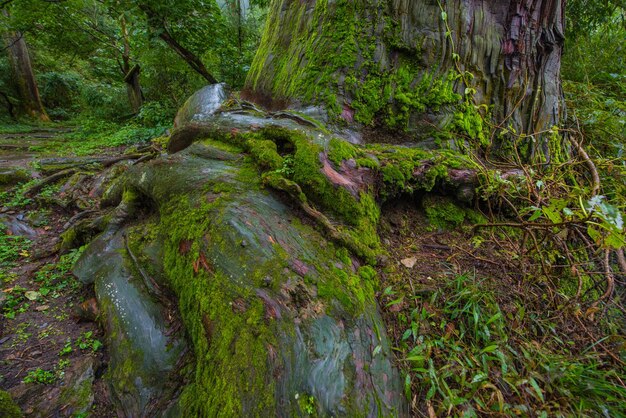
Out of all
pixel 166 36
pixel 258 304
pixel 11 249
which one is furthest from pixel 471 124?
pixel 166 36

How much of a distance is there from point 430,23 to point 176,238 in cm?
315

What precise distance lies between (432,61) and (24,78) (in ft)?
51.7

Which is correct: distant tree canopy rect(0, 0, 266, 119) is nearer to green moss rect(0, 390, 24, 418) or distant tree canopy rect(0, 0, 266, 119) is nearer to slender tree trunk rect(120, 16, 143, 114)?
slender tree trunk rect(120, 16, 143, 114)

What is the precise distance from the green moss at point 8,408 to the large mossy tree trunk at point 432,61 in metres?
3.04

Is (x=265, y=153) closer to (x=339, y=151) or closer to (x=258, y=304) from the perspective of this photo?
(x=339, y=151)

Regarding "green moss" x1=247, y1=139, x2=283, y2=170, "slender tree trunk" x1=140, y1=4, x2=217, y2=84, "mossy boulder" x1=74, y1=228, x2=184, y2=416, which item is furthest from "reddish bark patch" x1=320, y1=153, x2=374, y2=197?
"slender tree trunk" x1=140, y1=4, x2=217, y2=84

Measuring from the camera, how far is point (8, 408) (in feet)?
5.21

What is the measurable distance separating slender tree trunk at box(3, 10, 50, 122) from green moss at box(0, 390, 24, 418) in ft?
48.6

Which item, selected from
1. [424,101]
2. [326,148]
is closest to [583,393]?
[326,148]

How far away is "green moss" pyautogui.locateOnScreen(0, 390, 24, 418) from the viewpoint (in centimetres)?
157

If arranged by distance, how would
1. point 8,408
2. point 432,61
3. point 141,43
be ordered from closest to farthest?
1. point 8,408
2. point 432,61
3. point 141,43

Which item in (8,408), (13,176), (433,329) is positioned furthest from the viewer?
(13,176)

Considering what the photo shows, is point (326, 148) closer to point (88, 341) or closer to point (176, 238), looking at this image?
point (176, 238)

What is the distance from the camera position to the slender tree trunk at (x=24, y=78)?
11.6 metres
